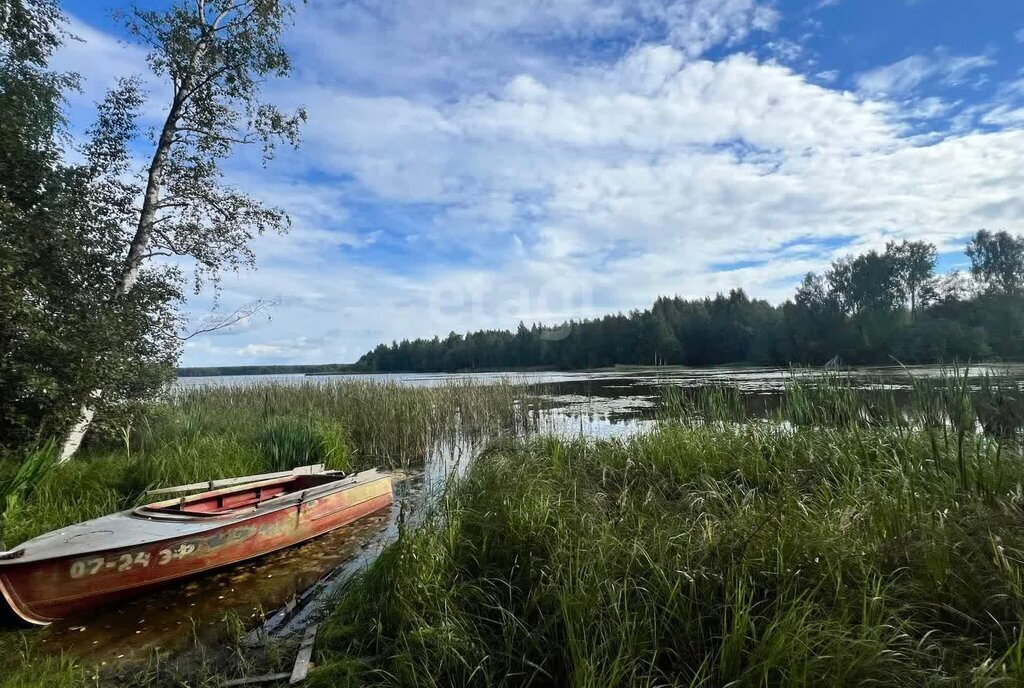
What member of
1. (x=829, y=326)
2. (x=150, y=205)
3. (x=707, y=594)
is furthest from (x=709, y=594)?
(x=829, y=326)

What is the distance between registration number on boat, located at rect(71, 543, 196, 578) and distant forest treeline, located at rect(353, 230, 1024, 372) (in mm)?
28363

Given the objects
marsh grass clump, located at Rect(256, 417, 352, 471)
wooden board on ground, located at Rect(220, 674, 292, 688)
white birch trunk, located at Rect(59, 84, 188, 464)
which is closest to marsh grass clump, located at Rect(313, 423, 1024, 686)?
wooden board on ground, located at Rect(220, 674, 292, 688)

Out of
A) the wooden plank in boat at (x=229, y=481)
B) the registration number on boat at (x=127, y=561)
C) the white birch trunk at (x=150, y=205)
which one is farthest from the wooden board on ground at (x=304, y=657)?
the white birch trunk at (x=150, y=205)

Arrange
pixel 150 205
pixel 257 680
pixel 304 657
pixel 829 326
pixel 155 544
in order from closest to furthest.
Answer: pixel 257 680 → pixel 304 657 → pixel 155 544 → pixel 150 205 → pixel 829 326

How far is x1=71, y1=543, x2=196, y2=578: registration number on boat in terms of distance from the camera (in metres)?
3.96

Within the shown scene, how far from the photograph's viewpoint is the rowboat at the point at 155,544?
383cm

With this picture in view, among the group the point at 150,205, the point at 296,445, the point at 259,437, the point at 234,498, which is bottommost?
the point at 234,498

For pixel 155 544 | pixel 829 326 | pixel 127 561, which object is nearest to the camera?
pixel 127 561

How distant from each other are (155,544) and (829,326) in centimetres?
5770

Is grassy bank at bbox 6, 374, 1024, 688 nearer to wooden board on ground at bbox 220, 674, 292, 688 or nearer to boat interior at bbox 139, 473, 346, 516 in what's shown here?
wooden board on ground at bbox 220, 674, 292, 688

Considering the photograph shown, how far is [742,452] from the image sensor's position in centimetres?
543

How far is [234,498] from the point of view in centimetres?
633

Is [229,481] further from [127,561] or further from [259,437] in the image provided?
[259,437]

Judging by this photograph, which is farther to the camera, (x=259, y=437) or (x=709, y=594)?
(x=259, y=437)
